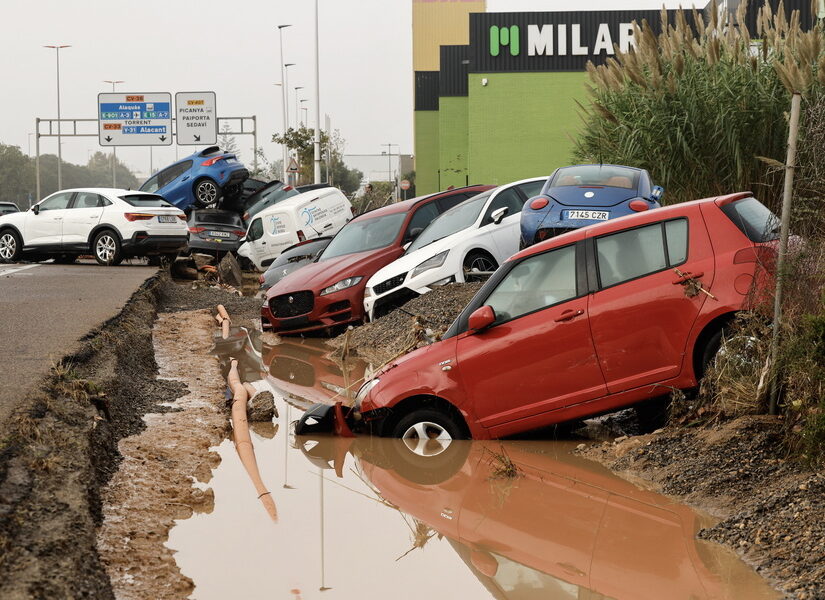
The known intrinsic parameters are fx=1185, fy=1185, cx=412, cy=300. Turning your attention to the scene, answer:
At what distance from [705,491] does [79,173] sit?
17451 centimetres

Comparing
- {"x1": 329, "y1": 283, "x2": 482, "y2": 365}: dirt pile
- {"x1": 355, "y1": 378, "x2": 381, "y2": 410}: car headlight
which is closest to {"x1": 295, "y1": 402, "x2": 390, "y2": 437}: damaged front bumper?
{"x1": 355, "y1": 378, "x2": 381, "y2": 410}: car headlight

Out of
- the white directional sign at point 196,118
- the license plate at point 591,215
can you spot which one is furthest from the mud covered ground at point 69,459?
the white directional sign at point 196,118

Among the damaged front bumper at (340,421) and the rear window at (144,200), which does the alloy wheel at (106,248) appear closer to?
the rear window at (144,200)

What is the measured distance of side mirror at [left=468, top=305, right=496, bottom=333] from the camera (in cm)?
797

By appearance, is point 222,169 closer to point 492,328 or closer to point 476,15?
point 476,15

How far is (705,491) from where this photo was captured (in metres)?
6.77

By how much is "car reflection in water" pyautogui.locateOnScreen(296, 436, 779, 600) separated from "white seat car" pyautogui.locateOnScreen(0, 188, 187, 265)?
16.9 meters

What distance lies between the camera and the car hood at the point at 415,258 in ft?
48.1

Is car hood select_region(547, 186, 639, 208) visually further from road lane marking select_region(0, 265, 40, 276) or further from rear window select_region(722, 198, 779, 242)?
road lane marking select_region(0, 265, 40, 276)

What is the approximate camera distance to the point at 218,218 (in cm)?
2975

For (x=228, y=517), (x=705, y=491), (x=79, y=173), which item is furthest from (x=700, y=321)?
(x=79, y=173)

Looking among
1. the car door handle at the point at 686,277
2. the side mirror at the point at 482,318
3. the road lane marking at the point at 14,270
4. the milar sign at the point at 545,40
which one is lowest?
the road lane marking at the point at 14,270

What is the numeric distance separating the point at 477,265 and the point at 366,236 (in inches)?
104

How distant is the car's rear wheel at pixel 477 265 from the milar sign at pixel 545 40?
27.5 metres
